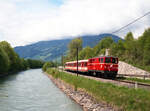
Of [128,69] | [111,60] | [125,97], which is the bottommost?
[125,97]

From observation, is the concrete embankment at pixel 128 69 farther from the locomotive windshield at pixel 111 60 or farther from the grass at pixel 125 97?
the grass at pixel 125 97

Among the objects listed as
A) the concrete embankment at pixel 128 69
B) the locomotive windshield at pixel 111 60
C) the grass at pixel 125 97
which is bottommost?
the grass at pixel 125 97

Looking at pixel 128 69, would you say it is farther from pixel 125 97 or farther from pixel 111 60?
pixel 125 97

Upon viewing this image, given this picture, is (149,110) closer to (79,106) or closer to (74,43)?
(79,106)

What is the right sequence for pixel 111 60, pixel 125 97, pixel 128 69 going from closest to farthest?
pixel 125 97 → pixel 111 60 → pixel 128 69

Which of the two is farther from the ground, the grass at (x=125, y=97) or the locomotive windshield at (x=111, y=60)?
the locomotive windshield at (x=111, y=60)

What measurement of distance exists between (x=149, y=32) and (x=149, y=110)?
256 ft

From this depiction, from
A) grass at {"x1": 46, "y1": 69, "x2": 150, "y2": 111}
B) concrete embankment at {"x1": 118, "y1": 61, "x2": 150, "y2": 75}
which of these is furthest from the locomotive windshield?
concrete embankment at {"x1": 118, "y1": 61, "x2": 150, "y2": 75}

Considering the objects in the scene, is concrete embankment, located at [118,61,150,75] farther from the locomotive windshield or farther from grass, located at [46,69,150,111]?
grass, located at [46,69,150,111]

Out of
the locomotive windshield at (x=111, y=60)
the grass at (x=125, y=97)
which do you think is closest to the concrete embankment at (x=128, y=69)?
the locomotive windshield at (x=111, y=60)

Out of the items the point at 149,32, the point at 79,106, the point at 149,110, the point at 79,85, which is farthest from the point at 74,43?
the point at 149,110

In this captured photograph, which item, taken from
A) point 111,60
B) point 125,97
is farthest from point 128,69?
point 125,97

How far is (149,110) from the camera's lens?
46.7 feet

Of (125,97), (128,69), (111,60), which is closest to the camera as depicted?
(125,97)
